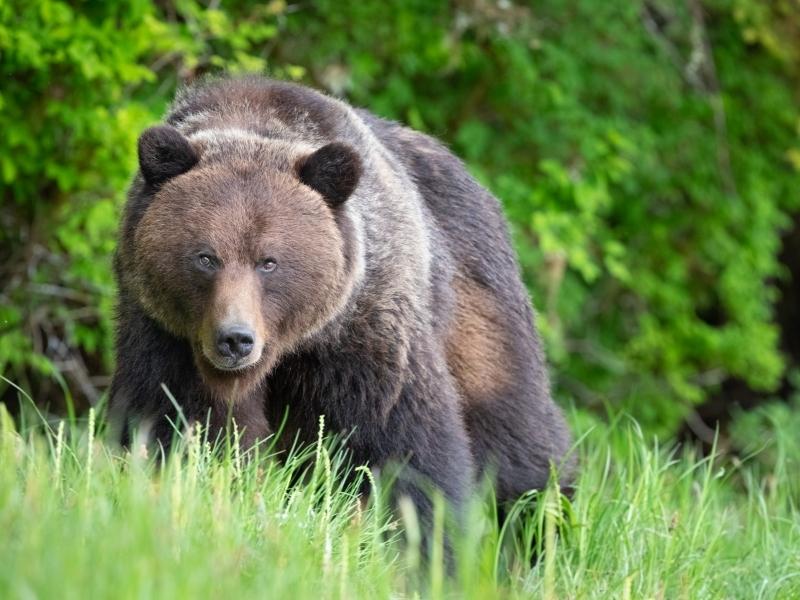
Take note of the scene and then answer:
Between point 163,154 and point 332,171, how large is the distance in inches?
24.5

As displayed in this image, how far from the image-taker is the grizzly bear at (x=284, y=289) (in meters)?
5.10

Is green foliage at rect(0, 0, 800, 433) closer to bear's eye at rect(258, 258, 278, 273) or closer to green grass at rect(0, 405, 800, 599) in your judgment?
green grass at rect(0, 405, 800, 599)

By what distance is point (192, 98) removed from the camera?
231 inches

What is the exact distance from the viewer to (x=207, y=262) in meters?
5.05

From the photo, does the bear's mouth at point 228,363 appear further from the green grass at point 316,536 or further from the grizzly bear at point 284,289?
the green grass at point 316,536

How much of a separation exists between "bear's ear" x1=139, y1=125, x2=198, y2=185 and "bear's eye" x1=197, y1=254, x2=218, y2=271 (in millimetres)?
393

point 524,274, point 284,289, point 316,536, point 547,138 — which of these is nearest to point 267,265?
point 284,289

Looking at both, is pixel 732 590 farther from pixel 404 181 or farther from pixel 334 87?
pixel 334 87

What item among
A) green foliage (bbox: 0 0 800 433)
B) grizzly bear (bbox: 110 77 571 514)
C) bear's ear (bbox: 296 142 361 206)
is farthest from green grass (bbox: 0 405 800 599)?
green foliage (bbox: 0 0 800 433)

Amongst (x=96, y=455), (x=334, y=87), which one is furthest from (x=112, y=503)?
(x=334, y=87)

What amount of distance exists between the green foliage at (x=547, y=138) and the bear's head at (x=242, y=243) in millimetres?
2529

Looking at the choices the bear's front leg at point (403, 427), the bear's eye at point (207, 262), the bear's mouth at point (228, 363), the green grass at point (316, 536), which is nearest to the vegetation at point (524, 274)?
the green grass at point (316, 536)

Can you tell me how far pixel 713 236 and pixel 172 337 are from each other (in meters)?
8.23

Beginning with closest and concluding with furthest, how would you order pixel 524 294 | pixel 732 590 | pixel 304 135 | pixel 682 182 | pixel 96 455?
pixel 96 455 → pixel 732 590 → pixel 304 135 → pixel 524 294 → pixel 682 182
